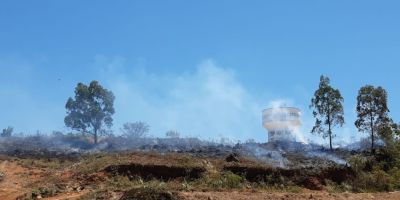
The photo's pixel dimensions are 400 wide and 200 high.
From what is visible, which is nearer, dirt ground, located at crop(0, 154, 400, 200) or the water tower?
dirt ground, located at crop(0, 154, 400, 200)

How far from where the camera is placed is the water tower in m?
50.2

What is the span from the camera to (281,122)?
5081cm

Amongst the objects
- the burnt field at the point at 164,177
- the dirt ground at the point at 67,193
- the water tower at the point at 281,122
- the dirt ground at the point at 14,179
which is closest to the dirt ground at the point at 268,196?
the dirt ground at the point at 67,193

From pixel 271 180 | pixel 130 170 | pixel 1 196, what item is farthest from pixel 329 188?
pixel 1 196

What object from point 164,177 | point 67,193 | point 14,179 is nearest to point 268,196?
point 67,193

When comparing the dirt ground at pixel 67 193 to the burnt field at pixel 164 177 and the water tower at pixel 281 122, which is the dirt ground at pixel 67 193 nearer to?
the burnt field at pixel 164 177

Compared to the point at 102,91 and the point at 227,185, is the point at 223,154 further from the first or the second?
the point at 102,91

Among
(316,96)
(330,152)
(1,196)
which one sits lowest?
(1,196)

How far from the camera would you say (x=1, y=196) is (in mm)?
22688

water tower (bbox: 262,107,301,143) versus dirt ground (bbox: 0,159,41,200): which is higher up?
water tower (bbox: 262,107,301,143)

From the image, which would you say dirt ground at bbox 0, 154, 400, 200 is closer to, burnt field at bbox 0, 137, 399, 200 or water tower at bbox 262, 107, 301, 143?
burnt field at bbox 0, 137, 399, 200

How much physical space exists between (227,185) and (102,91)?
33.4 meters

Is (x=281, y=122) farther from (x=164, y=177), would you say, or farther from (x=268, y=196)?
(x=268, y=196)

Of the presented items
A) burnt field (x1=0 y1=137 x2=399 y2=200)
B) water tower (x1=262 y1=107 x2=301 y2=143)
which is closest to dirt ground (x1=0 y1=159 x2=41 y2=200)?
burnt field (x1=0 y1=137 x2=399 y2=200)
